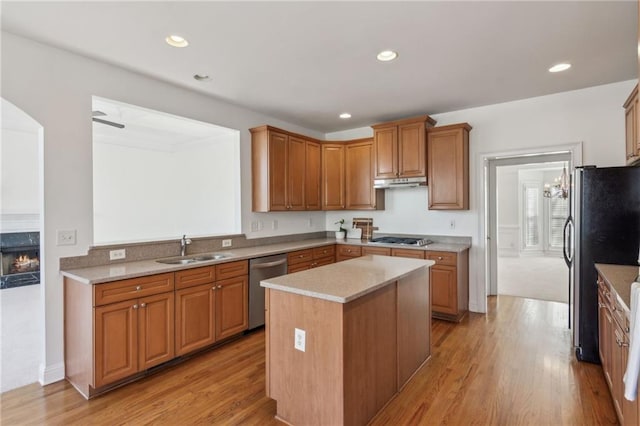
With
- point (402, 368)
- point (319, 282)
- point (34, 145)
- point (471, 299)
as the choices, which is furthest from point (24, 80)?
point (471, 299)

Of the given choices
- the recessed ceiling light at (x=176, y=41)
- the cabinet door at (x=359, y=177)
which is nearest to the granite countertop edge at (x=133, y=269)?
the cabinet door at (x=359, y=177)

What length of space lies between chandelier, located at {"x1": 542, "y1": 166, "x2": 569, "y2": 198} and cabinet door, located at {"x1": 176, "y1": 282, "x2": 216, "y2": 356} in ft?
21.0

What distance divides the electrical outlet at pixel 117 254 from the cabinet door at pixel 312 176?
247 cm

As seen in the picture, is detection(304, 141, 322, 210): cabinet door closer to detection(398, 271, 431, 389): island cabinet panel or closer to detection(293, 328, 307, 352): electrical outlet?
detection(398, 271, 431, 389): island cabinet panel

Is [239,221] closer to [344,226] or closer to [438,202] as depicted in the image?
[344,226]

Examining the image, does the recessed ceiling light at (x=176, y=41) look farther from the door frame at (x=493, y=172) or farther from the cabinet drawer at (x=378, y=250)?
the door frame at (x=493, y=172)

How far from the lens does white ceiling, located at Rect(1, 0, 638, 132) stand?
6.98 feet

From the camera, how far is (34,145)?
5.95m

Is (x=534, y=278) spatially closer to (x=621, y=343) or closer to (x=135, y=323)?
(x=621, y=343)

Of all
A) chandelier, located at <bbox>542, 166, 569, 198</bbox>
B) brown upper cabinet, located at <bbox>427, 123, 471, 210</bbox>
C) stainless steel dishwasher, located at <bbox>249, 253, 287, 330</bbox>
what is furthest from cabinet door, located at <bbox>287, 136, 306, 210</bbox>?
chandelier, located at <bbox>542, 166, 569, 198</bbox>

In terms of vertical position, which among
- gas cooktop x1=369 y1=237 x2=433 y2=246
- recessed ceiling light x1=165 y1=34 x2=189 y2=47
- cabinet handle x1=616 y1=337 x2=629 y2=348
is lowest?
cabinet handle x1=616 y1=337 x2=629 y2=348

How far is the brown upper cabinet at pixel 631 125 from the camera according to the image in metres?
2.78

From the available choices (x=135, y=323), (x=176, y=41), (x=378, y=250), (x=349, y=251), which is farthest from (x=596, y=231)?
(x=135, y=323)

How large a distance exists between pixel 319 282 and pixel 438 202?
2764 mm
